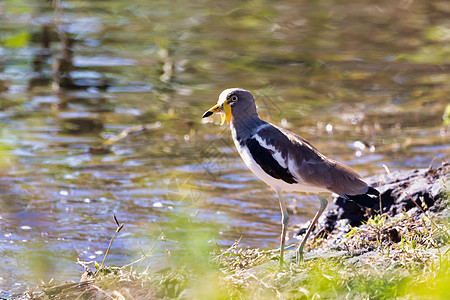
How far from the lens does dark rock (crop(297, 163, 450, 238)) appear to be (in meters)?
5.81

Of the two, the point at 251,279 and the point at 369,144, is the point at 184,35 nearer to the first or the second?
the point at 369,144

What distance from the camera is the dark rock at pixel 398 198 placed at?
5.81 meters

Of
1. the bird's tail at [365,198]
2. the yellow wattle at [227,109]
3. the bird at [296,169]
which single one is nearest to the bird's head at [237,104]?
the yellow wattle at [227,109]

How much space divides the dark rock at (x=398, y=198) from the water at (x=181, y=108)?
0.60 metres

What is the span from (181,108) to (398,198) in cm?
502

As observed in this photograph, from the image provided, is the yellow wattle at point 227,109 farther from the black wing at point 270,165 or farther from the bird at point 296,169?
the black wing at point 270,165

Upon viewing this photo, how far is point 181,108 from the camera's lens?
418 inches

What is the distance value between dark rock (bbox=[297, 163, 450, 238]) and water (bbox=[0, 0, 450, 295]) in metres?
0.60

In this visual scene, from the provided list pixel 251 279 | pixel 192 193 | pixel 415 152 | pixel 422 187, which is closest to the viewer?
pixel 251 279

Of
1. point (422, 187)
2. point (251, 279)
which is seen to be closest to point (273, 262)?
point (251, 279)

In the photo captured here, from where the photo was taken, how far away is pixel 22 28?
14.1m

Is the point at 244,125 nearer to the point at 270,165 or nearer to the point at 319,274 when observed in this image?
the point at 270,165

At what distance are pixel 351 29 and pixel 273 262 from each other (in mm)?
10738

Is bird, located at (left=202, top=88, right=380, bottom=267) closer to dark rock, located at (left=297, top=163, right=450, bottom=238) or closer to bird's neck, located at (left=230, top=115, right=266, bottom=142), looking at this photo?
bird's neck, located at (left=230, top=115, right=266, bottom=142)
